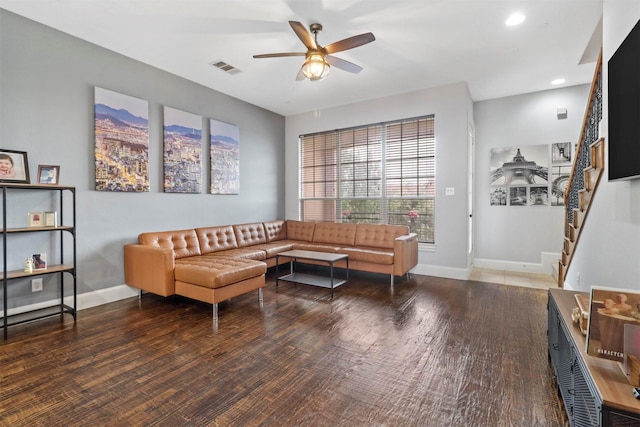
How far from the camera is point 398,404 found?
1.93 meters

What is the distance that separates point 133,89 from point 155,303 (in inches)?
112

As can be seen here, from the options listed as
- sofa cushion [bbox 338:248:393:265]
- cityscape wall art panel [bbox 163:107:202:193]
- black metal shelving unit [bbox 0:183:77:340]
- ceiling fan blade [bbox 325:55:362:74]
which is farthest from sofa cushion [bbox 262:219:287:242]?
ceiling fan blade [bbox 325:55:362:74]

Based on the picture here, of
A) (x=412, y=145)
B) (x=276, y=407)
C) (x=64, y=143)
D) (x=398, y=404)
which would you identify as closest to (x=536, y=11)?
(x=412, y=145)

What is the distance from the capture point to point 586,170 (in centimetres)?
311

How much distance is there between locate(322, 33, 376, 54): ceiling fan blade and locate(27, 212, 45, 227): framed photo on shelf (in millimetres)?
3385

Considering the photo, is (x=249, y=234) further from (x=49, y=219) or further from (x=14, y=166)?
(x=14, y=166)

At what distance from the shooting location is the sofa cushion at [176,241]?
13.5ft

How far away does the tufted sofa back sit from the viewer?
17.5 feet

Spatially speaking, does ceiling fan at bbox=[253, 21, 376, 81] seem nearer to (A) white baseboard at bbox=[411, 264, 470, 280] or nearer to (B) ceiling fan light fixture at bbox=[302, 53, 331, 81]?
(B) ceiling fan light fixture at bbox=[302, 53, 331, 81]

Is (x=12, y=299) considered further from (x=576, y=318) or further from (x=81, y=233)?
(x=576, y=318)

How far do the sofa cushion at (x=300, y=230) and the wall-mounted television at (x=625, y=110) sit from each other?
456cm

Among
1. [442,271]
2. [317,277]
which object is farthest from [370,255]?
[442,271]

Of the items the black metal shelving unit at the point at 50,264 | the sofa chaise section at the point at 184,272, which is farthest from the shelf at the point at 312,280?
the black metal shelving unit at the point at 50,264

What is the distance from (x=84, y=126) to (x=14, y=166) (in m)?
0.88
